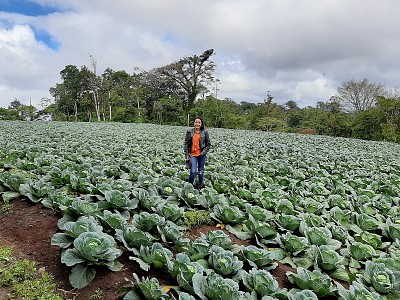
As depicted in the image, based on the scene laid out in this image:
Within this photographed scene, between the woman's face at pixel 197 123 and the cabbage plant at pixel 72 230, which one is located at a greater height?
the woman's face at pixel 197 123

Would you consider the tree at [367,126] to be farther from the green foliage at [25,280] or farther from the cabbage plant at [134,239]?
the green foliage at [25,280]

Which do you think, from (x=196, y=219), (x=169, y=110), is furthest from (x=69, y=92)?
(x=196, y=219)

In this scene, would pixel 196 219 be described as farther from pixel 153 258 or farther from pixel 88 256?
pixel 88 256

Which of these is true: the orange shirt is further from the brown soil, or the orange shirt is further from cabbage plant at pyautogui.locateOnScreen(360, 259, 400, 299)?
cabbage plant at pyautogui.locateOnScreen(360, 259, 400, 299)

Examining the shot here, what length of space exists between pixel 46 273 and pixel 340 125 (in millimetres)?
39921

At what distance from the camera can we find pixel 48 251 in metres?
3.82

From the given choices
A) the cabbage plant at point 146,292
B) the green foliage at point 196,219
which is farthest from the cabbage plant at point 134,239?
the green foliage at point 196,219

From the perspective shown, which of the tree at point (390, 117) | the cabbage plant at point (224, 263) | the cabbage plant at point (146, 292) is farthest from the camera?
the tree at point (390, 117)

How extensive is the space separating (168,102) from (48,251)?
149ft

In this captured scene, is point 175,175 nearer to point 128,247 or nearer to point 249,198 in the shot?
point 249,198

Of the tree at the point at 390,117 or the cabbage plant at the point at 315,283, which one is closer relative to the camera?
the cabbage plant at the point at 315,283

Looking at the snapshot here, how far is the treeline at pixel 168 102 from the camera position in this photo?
46625 millimetres

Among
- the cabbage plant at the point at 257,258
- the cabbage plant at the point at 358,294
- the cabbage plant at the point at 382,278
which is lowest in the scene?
the cabbage plant at the point at 382,278

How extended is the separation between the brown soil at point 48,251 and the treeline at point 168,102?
3917 centimetres
